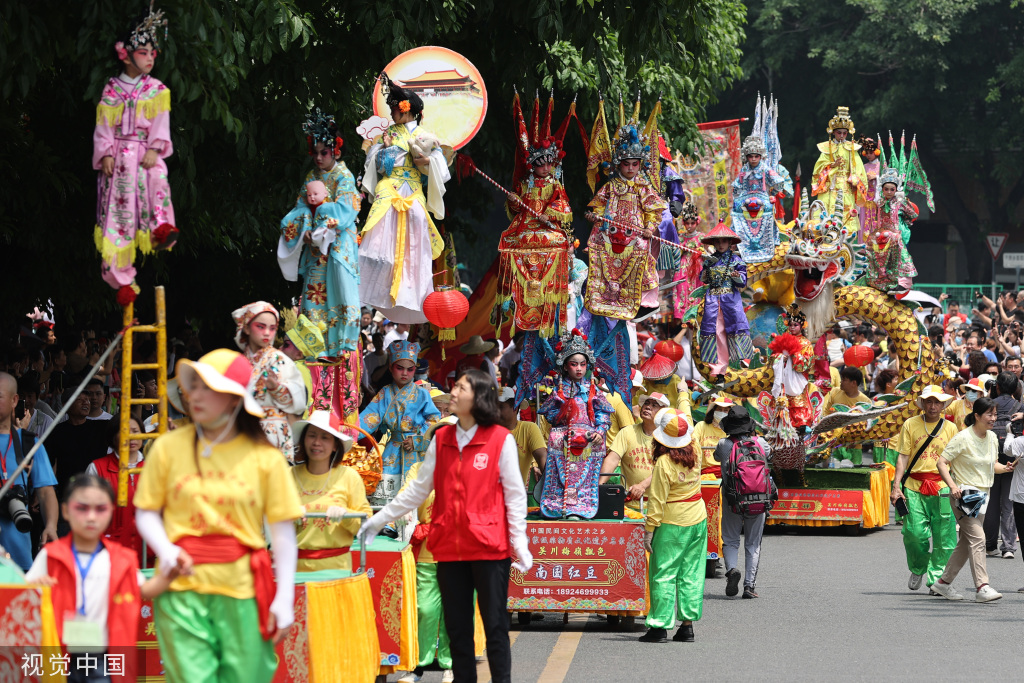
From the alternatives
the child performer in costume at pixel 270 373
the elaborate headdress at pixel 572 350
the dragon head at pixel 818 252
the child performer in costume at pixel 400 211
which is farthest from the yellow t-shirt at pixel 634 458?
the dragon head at pixel 818 252

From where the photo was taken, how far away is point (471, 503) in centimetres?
741

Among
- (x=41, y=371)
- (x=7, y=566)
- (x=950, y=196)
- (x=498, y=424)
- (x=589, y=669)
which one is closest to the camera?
(x=7, y=566)

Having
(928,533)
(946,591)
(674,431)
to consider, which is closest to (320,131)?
(674,431)

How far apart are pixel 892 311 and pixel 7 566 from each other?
13434 millimetres

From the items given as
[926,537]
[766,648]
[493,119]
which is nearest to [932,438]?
[926,537]

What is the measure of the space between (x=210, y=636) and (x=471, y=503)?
2048 mm

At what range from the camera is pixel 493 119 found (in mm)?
16219

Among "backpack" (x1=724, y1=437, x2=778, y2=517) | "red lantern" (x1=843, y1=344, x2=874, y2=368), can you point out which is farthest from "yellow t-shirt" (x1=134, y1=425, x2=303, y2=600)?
"red lantern" (x1=843, y1=344, x2=874, y2=368)

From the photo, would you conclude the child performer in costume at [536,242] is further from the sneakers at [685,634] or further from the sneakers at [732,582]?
the sneakers at [685,634]

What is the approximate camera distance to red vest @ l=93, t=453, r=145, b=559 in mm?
8211

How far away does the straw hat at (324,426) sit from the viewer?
7.71m

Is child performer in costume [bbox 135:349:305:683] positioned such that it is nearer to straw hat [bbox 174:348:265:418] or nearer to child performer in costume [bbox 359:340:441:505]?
straw hat [bbox 174:348:265:418]

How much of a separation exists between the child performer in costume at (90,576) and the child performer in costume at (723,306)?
9227 mm

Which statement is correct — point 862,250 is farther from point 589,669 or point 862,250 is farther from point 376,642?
point 376,642
